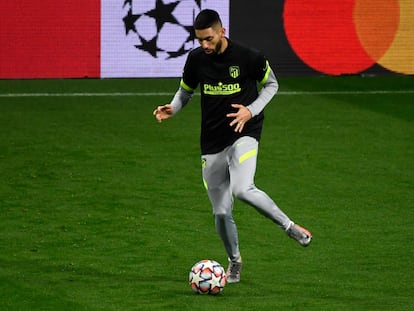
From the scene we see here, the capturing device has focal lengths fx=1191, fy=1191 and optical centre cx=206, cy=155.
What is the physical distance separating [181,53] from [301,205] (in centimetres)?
923

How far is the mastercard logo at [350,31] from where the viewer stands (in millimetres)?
22047

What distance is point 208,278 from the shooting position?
9.23 metres

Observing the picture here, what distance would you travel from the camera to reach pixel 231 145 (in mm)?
9578

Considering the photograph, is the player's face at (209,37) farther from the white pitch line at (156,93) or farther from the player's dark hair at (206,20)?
the white pitch line at (156,93)

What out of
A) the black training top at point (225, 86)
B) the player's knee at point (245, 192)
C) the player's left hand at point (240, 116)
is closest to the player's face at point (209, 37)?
the black training top at point (225, 86)

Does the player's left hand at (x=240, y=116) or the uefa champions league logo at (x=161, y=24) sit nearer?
the player's left hand at (x=240, y=116)

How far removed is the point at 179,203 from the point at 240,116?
3933 mm

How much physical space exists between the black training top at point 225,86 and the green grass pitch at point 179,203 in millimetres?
1225

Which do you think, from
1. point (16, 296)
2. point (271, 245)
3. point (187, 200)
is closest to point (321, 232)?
point (271, 245)

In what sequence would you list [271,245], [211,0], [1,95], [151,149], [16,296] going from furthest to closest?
[211,0] → [1,95] → [151,149] → [271,245] → [16,296]

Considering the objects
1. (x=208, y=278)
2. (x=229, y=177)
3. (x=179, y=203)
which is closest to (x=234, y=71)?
(x=229, y=177)

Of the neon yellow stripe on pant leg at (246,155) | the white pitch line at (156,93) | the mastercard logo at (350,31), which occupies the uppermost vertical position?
the neon yellow stripe on pant leg at (246,155)

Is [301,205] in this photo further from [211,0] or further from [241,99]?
[211,0]

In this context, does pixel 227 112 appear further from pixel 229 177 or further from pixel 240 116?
pixel 229 177
